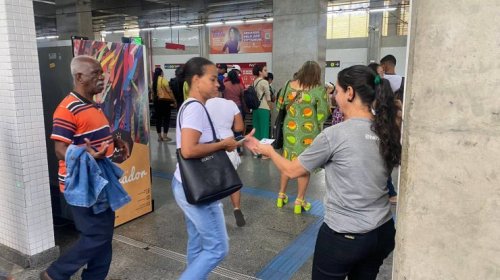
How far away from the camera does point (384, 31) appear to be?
18.3m

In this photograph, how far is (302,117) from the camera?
4043 mm

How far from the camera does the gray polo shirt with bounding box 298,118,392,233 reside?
162cm

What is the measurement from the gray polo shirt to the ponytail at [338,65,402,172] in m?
0.03

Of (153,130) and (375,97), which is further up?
(375,97)

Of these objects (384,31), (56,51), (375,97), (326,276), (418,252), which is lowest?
(326,276)

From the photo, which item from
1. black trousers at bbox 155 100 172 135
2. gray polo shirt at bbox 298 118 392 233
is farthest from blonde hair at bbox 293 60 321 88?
black trousers at bbox 155 100 172 135

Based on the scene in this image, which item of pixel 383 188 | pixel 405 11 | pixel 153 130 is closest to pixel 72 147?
pixel 383 188

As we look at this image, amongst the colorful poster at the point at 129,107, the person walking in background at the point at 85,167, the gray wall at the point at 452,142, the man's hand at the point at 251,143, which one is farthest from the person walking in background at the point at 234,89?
the gray wall at the point at 452,142

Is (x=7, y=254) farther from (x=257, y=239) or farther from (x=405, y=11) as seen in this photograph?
(x=405, y=11)

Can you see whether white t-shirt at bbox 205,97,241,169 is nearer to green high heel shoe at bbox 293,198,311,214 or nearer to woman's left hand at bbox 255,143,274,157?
green high heel shoe at bbox 293,198,311,214

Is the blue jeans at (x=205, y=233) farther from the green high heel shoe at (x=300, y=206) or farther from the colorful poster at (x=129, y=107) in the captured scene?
the green high heel shoe at (x=300, y=206)

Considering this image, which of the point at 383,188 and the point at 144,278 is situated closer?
the point at 383,188

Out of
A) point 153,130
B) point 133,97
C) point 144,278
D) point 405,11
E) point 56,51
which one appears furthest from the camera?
point 405,11

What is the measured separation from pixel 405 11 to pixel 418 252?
18.4m
